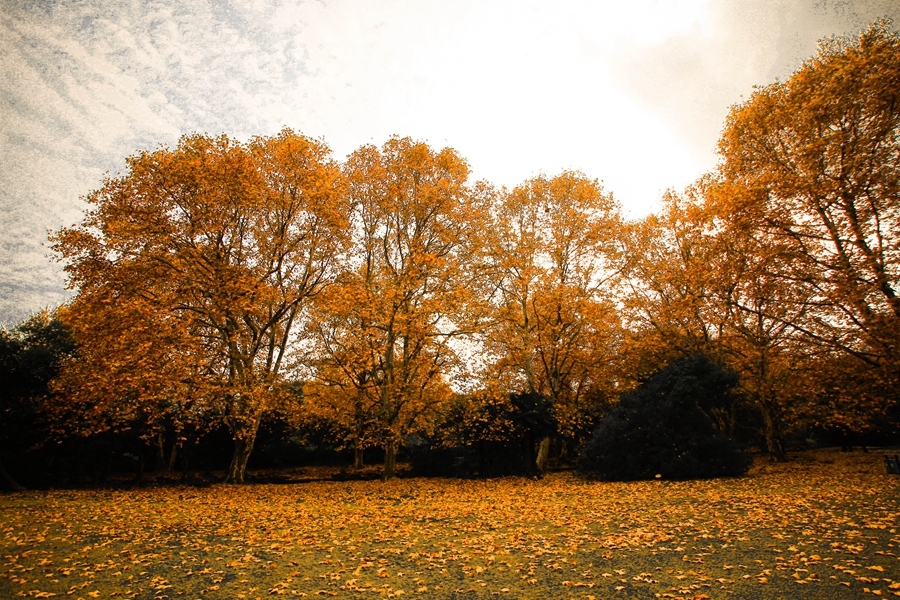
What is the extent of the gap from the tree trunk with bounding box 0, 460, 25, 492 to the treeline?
4.05 ft

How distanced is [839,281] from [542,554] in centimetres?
1338

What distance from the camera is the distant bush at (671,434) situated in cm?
1786

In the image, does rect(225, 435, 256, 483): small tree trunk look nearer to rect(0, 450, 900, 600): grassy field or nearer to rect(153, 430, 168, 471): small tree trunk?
rect(0, 450, 900, 600): grassy field

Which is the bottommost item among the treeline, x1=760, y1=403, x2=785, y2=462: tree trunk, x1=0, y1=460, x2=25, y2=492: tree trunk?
x1=0, y1=460, x2=25, y2=492: tree trunk

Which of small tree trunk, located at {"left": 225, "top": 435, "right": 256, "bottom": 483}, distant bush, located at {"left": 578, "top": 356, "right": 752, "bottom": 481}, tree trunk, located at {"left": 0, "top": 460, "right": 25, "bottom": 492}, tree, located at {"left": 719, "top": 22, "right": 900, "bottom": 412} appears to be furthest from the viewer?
small tree trunk, located at {"left": 225, "top": 435, "right": 256, "bottom": 483}

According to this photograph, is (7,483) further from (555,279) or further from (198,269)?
(555,279)

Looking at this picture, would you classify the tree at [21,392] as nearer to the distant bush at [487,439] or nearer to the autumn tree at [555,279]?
the distant bush at [487,439]

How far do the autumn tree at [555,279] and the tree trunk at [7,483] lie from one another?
67.8 ft

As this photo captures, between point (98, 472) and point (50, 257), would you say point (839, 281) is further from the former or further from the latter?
point (98, 472)

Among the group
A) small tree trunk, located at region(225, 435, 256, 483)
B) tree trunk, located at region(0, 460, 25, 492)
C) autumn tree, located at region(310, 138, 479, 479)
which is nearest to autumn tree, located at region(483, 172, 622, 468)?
autumn tree, located at region(310, 138, 479, 479)

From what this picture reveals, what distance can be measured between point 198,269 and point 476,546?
14.5 m

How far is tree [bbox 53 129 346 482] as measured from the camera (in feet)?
49.3

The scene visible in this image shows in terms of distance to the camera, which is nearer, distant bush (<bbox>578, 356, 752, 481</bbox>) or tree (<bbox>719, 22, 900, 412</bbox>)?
tree (<bbox>719, 22, 900, 412</bbox>)

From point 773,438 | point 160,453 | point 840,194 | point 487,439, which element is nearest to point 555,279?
point 487,439
